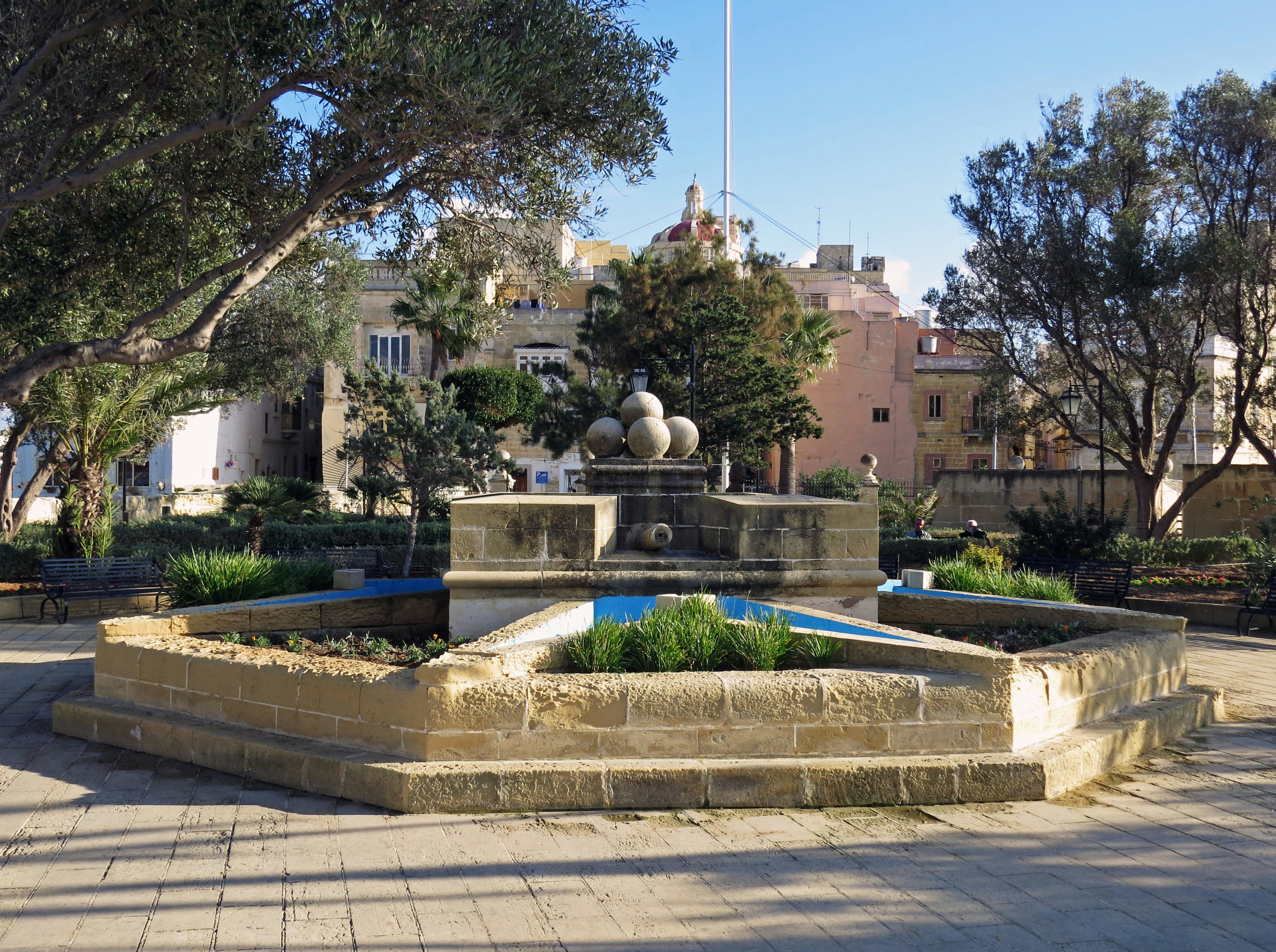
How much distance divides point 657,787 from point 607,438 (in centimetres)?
532

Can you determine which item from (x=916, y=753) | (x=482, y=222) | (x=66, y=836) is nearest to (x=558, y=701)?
(x=916, y=753)

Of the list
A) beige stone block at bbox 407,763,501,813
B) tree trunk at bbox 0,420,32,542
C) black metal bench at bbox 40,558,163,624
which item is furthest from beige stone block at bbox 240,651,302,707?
tree trunk at bbox 0,420,32,542

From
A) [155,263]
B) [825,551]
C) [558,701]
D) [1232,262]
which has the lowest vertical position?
[558,701]

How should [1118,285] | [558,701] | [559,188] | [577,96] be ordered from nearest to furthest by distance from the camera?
[558,701] < [577,96] < [559,188] < [1118,285]

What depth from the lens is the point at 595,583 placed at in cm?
773

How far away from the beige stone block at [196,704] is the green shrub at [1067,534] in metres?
12.7

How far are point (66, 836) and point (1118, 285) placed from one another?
16.1 metres

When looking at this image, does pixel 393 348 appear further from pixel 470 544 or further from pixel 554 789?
pixel 554 789

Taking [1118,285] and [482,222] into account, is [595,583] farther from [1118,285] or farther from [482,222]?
[1118,285]

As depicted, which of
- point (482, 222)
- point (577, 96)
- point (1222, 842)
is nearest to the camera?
point (1222, 842)

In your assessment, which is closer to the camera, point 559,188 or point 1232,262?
point 559,188

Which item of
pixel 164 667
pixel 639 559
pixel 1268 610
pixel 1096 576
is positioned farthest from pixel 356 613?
pixel 1268 610

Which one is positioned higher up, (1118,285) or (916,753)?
(1118,285)

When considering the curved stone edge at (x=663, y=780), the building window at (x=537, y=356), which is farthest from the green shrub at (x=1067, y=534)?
the building window at (x=537, y=356)
